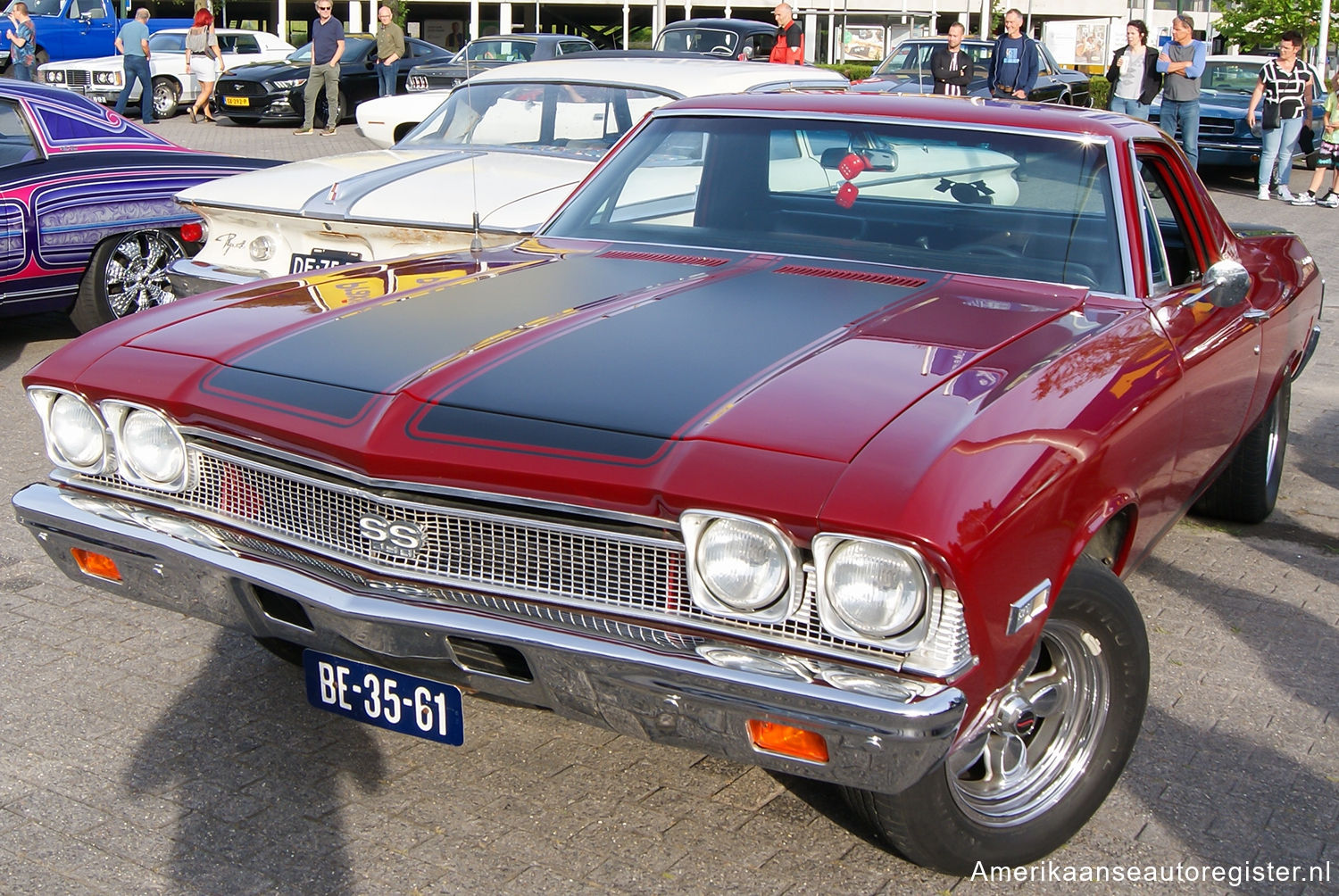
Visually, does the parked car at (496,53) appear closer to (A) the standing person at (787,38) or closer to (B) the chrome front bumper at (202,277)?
(A) the standing person at (787,38)

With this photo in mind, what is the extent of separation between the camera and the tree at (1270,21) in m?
31.6

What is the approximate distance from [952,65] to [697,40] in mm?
3435

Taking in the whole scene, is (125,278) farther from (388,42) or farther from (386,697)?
(388,42)

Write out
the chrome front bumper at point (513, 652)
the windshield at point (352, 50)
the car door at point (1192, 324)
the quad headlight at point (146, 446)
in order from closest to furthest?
the chrome front bumper at point (513, 652), the quad headlight at point (146, 446), the car door at point (1192, 324), the windshield at point (352, 50)

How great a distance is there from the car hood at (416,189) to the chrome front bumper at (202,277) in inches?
12.0

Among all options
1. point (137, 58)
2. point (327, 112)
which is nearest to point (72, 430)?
point (327, 112)

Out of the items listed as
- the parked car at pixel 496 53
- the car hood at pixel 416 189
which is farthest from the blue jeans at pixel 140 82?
the car hood at pixel 416 189

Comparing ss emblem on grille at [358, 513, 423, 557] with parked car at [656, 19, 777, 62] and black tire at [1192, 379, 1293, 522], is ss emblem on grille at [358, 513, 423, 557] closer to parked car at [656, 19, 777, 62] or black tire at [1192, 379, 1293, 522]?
black tire at [1192, 379, 1293, 522]

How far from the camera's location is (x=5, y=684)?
361cm

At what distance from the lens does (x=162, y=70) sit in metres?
21.2

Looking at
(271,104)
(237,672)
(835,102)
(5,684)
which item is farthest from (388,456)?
(271,104)

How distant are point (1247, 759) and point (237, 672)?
2642 millimetres

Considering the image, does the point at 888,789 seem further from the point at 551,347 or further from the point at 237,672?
the point at 237,672

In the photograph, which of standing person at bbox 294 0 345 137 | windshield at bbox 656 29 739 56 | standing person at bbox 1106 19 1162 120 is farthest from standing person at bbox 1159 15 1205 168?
standing person at bbox 294 0 345 137
